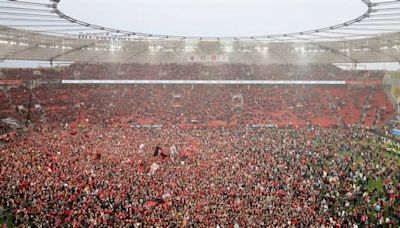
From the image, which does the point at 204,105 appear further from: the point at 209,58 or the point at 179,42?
the point at 209,58

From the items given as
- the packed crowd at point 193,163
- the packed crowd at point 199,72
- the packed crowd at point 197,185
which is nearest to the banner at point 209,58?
the packed crowd at point 199,72

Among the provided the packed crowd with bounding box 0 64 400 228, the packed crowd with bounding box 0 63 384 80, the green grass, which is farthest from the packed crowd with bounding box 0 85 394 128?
the green grass

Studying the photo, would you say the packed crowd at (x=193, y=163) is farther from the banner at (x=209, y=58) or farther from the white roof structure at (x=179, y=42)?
the banner at (x=209, y=58)

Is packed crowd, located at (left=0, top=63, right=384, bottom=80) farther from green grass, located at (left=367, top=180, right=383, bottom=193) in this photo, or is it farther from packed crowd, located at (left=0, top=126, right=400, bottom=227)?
green grass, located at (left=367, top=180, right=383, bottom=193)

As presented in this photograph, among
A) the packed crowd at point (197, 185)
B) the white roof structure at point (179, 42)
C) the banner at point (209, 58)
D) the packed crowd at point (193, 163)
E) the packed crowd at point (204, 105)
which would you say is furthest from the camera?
the banner at point (209, 58)

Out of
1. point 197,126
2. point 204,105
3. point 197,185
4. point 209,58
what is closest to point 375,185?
point 197,185
